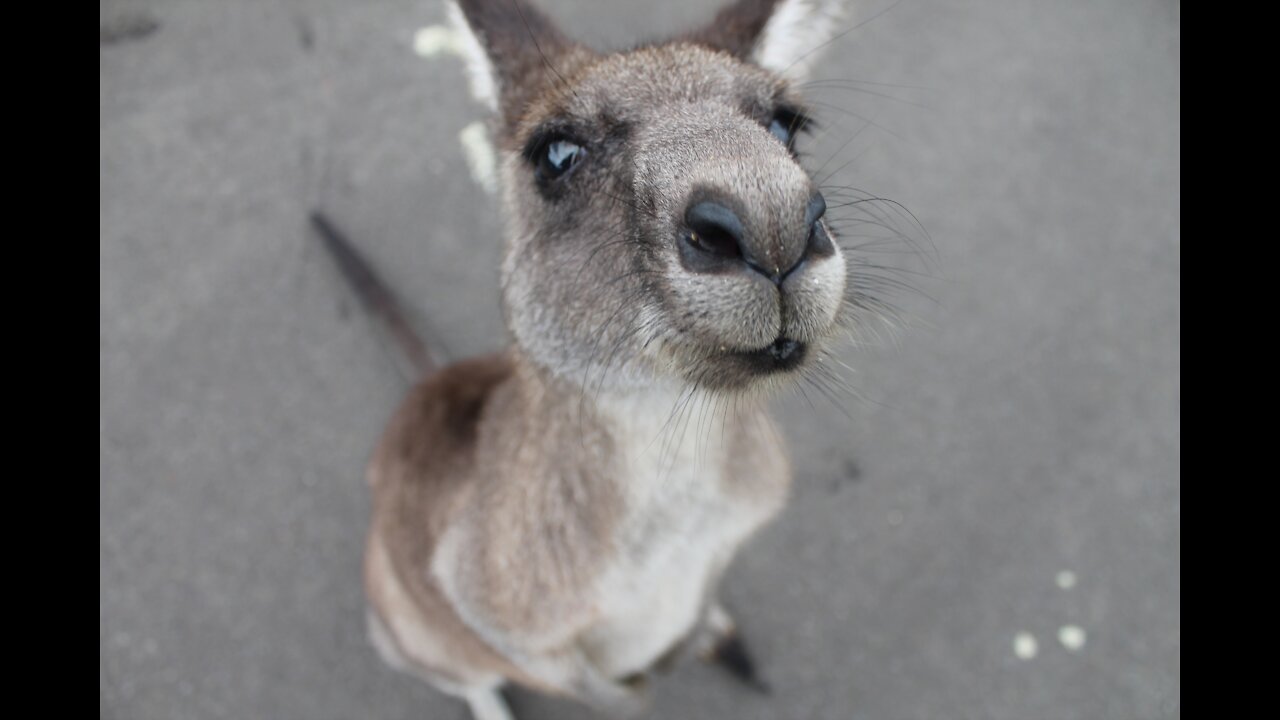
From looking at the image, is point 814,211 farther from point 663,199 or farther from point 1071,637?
point 1071,637

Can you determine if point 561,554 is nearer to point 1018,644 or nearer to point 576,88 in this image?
point 576,88

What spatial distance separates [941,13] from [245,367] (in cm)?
310

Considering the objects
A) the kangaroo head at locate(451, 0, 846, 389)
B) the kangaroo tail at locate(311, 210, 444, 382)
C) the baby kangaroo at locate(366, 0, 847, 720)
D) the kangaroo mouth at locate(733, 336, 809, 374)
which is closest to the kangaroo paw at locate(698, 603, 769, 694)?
the baby kangaroo at locate(366, 0, 847, 720)

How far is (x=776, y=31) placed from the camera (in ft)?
5.42

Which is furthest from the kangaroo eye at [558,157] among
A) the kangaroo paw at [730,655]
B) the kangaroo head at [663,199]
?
the kangaroo paw at [730,655]

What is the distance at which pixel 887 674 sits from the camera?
249cm

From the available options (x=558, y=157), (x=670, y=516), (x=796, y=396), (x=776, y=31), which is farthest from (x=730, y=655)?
(x=776, y=31)

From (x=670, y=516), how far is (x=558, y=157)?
2.45ft

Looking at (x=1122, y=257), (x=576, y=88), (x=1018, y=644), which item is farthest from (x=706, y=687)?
(x=1122, y=257)

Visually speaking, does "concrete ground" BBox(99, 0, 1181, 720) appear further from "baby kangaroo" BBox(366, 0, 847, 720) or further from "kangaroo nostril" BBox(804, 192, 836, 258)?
"kangaroo nostril" BBox(804, 192, 836, 258)

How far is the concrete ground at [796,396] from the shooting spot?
251 cm

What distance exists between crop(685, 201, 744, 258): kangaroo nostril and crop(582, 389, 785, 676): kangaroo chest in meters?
0.47

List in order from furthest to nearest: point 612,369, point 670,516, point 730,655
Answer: point 730,655, point 670,516, point 612,369

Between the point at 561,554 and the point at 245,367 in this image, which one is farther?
the point at 245,367
